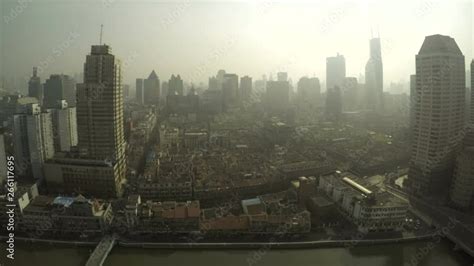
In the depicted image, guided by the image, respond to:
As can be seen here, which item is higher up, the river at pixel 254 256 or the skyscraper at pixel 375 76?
the skyscraper at pixel 375 76

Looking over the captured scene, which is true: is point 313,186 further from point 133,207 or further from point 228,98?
point 228,98

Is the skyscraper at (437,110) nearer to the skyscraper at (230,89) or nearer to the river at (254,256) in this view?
the river at (254,256)

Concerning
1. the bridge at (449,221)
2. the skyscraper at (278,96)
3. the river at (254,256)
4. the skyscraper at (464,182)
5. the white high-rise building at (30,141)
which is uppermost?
the skyscraper at (278,96)

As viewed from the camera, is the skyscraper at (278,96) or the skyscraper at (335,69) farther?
the skyscraper at (335,69)

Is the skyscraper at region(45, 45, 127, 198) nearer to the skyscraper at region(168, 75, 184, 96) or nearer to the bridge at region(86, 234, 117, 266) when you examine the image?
the bridge at region(86, 234, 117, 266)

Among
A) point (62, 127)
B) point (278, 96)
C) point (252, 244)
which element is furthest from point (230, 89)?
point (252, 244)

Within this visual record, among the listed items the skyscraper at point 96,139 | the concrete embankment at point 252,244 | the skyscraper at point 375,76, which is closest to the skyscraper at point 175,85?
the skyscraper at point 375,76

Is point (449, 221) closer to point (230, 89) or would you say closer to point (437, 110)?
point (437, 110)
